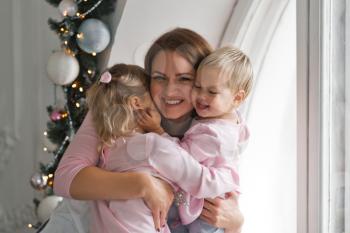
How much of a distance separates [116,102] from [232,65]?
1.22ft

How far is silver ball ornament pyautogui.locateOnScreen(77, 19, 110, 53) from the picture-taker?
272 centimetres

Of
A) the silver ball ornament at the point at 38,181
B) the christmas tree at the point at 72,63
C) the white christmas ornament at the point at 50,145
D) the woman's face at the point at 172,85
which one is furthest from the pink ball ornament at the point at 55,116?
the woman's face at the point at 172,85

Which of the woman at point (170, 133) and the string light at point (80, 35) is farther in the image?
the string light at point (80, 35)

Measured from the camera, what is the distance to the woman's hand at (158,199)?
1.65m

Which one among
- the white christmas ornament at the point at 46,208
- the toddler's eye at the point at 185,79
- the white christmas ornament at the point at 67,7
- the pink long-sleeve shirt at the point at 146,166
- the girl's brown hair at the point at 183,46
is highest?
the white christmas ornament at the point at 67,7

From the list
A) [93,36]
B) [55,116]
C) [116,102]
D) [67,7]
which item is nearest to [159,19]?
[93,36]

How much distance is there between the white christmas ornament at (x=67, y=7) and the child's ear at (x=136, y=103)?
1.20 m

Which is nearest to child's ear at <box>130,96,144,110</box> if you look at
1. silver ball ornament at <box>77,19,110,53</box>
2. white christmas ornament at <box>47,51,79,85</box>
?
silver ball ornament at <box>77,19,110,53</box>

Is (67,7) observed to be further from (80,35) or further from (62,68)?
(62,68)

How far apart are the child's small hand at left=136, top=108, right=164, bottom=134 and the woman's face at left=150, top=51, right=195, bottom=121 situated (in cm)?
3

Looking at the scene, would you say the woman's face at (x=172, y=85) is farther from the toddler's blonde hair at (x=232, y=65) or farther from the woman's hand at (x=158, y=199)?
the woman's hand at (x=158, y=199)

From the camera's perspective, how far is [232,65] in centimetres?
172

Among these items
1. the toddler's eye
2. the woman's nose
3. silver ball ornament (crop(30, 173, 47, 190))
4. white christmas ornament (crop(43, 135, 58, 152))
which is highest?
the toddler's eye

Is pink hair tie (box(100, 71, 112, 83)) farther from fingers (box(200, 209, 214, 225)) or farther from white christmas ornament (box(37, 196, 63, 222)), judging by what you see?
white christmas ornament (box(37, 196, 63, 222))
